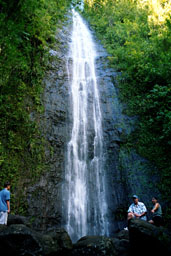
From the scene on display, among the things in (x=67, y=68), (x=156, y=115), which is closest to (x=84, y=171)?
(x=156, y=115)

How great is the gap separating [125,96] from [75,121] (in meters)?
3.27

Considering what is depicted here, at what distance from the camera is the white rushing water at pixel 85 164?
770cm

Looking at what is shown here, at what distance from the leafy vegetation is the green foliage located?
15.0 feet

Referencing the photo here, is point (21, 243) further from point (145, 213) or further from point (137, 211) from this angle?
point (145, 213)

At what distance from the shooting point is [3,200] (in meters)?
5.47

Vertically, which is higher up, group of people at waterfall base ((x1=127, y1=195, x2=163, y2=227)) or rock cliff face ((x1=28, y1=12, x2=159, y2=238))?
rock cliff face ((x1=28, y1=12, x2=159, y2=238))

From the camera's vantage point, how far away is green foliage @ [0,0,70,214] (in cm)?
722

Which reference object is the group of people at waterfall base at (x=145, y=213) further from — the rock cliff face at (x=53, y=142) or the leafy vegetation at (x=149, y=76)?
the rock cliff face at (x=53, y=142)

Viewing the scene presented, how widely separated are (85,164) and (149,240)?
476 cm

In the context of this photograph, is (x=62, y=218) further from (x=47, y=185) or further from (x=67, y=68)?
(x=67, y=68)

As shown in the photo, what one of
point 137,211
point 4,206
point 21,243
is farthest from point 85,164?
point 21,243

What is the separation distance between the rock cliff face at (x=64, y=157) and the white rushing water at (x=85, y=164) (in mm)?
269

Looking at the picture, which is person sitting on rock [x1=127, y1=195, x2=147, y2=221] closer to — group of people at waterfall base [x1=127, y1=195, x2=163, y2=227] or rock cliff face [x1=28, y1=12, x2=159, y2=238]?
group of people at waterfall base [x1=127, y1=195, x2=163, y2=227]

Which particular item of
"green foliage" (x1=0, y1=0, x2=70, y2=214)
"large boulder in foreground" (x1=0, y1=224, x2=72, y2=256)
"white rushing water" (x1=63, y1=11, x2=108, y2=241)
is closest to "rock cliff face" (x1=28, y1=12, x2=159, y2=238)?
"white rushing water" (x1=63, y1=11, x2=108, y2=241)
